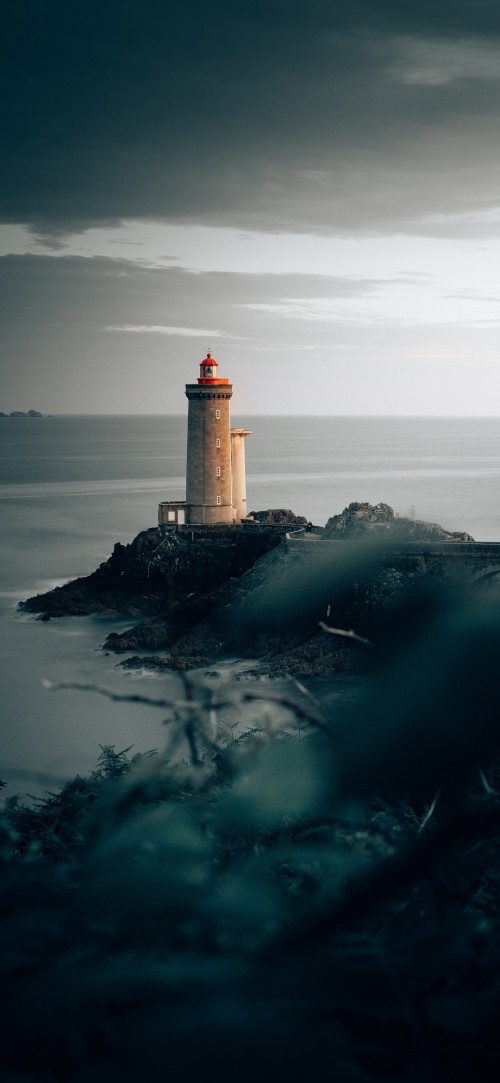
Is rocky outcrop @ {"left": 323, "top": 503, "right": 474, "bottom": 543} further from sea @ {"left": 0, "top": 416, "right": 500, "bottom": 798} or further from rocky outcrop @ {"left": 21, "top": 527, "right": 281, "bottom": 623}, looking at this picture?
sea @ {"left": 0, "top": 416, "right": 500, "bottom": 798}

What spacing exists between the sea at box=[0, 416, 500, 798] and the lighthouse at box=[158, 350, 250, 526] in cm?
503

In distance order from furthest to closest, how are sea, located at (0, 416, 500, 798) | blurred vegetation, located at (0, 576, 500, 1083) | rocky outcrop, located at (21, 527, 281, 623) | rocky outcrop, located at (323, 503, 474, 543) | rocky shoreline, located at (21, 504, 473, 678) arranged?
rocky outcrop, located at (21, 527, 281, 623) < rocky outcrop, located at (323, 503, 474, 543) < rocky shoreline, located at (21, 504, 473, 678) < sea, located at (0, 416, 500, 798) < blurred vegetation, located at (0, 576, 500, 1083)

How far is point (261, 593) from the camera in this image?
26812 mm

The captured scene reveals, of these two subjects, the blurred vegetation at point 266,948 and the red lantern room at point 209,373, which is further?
the red lantern room at point 209,373

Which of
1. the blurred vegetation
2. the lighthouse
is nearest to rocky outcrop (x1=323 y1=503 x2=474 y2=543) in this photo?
the lighthouse

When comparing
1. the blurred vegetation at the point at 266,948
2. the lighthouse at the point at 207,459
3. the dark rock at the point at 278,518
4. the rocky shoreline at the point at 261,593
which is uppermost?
the lighthouse at the point at 207,459

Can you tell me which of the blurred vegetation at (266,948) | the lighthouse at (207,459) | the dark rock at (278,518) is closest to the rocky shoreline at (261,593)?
the dark rock at (278,518)

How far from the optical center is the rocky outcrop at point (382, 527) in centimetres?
2728

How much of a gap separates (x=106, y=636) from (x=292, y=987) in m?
23.7

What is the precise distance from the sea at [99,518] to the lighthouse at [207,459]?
16.5 ft

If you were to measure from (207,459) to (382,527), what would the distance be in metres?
7.42

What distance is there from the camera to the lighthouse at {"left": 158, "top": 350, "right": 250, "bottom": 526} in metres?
32.6

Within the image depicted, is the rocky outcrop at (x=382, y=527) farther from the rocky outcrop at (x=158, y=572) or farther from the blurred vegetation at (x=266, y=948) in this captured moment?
the blurred vegetation at (x=266, y=948)

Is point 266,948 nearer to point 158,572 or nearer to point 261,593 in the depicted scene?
point 261,593
